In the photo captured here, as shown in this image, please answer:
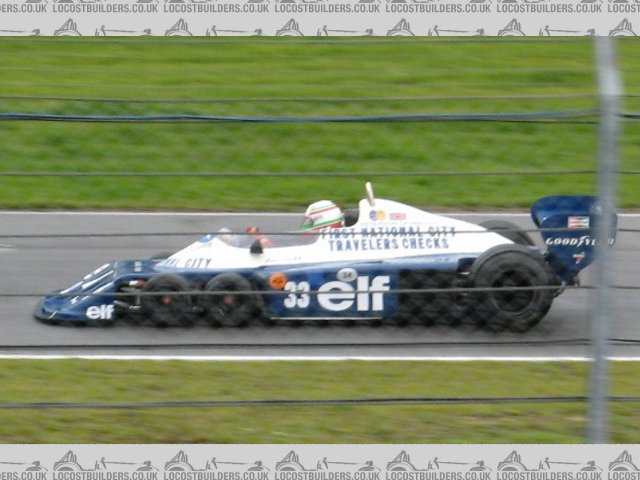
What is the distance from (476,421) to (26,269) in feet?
8.41

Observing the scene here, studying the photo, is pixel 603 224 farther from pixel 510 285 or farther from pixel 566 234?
pixel 510 285

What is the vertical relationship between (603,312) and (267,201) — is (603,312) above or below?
below

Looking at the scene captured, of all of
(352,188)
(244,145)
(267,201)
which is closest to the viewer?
(244,145)

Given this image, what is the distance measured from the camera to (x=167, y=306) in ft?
19.7

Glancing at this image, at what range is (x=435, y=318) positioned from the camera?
6102mm

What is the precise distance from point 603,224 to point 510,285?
2.42 m

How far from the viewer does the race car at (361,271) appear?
20.9 feet

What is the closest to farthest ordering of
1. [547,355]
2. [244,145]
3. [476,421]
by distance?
[244,145] → [476,421] → [547,355]

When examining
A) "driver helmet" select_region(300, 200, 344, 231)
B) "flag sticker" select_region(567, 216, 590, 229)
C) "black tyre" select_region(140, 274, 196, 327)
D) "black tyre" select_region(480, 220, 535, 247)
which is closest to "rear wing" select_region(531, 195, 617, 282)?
"flag sticker" select_region(567, 216, 590, 229)

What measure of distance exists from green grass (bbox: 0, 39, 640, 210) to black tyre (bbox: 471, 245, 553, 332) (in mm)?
956

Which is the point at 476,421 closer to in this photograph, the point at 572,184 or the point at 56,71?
the point at 56,71

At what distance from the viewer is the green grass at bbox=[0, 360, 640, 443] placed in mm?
5023

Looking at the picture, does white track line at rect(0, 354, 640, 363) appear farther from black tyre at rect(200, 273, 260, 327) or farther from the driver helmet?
the driver helmet

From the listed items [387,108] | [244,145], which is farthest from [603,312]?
[387,108]
